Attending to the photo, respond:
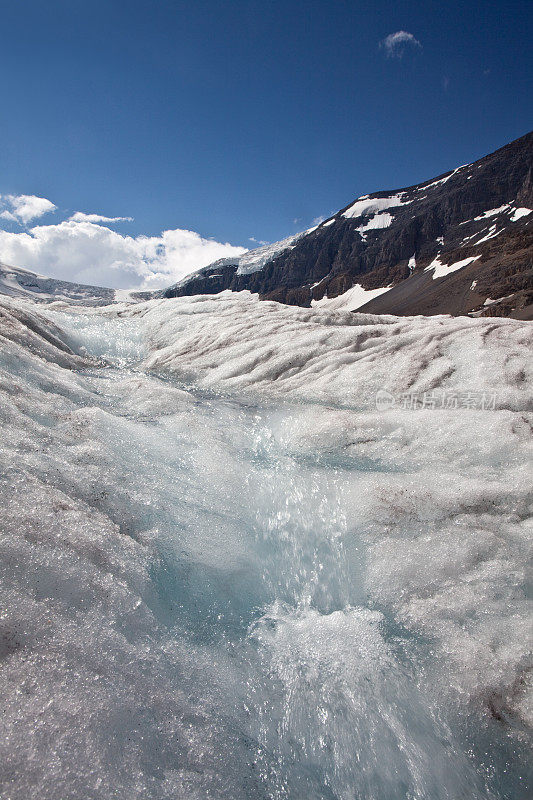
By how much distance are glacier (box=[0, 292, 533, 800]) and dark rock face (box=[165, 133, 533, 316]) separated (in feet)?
219

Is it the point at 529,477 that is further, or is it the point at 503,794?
the point at 529,477

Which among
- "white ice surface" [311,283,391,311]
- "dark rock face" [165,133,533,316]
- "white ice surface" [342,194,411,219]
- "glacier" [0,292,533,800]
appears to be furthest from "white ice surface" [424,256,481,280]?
"glacier" [0,292,533,800]

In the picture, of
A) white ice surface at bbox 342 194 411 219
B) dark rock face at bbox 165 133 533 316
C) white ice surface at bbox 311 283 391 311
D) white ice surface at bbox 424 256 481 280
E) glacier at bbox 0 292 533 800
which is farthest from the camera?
white ice surface at bbox 342 194 411 219

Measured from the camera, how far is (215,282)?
6890 inches

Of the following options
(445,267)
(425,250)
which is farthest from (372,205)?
(445,267)

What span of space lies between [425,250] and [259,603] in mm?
139096

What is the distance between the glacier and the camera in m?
3.08

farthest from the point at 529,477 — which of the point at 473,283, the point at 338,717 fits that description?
the point at 473,283

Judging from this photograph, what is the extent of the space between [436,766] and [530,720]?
3.65 feet

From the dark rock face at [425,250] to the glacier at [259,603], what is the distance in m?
66.8

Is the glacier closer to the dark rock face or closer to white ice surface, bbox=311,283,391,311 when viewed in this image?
the dark rock face

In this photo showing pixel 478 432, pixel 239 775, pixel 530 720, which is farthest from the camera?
pixel 478 432

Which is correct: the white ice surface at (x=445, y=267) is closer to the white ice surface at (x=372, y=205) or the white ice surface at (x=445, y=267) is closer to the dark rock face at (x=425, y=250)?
the dark rock face at (x=425, y=250)

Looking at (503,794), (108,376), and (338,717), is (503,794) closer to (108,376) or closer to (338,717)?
(338,717)
